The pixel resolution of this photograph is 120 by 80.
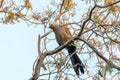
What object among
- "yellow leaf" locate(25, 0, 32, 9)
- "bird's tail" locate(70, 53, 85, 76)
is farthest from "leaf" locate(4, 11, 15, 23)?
"bird's tail" locate(70, 53, 85, 76)

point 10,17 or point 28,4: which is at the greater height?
point 28,4

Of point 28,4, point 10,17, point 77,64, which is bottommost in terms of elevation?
point 77,64

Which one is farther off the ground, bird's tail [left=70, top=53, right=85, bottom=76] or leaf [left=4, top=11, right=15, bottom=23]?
leaf [left=4, top=11, right=15, bottom=23]

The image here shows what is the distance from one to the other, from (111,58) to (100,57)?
0.97 feet

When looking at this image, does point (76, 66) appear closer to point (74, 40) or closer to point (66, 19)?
point (74, 40)

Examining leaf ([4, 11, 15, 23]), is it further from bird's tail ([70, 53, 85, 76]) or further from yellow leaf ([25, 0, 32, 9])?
bird's tail ([70, 53, 85, 76])

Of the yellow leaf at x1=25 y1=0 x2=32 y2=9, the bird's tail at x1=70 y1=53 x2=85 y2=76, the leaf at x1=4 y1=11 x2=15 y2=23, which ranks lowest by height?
the bird's tail at x1=70 y1=53 x2=85 y2=76

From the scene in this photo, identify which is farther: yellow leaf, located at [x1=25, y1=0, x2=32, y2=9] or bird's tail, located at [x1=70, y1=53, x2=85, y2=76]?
yellow leaf, located at [x1=25, y1=0, x2=32, y2=9]

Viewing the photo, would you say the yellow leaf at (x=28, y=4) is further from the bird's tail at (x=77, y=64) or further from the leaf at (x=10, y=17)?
the bird's tail at (x=77, y=64)

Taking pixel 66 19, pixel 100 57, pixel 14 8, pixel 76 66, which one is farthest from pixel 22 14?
pixel 100 57

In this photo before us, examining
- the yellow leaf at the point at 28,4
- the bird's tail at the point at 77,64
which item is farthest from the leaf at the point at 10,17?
the bird's tail at the point at 77,64

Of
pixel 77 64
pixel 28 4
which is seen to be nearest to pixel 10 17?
pixel 28 4

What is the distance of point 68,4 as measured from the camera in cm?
699

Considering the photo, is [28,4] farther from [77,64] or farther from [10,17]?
[77,64]
